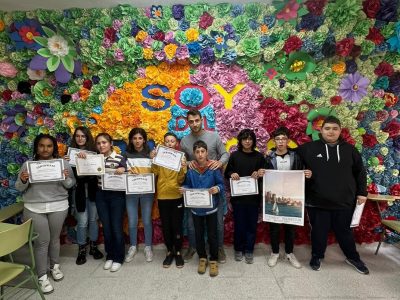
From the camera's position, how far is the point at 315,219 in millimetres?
2670

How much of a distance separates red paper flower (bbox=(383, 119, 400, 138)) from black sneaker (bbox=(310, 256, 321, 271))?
151cm

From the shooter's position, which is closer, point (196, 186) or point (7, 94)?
point (196, 186)

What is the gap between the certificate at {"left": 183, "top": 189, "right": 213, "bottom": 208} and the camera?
2510mm

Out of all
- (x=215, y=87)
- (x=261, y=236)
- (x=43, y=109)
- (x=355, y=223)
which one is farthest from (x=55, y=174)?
(x=355, y=223)

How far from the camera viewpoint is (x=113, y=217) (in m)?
2.71

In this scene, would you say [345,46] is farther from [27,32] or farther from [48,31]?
[27,32]

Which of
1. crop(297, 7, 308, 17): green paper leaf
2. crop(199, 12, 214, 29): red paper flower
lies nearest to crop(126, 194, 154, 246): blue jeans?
crop(199, 12, 214, 29): red paper flower

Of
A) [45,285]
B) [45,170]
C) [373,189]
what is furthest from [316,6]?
[45,285]

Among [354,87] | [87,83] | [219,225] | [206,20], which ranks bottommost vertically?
[219,225]

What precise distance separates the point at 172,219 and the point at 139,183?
1.55ft

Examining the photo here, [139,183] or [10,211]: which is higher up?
[139,183]

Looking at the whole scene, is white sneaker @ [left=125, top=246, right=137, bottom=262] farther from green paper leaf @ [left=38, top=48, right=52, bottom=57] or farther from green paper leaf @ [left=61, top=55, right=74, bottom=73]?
green paper leaf @ [left=38, top=48, right=52, bottom=57]

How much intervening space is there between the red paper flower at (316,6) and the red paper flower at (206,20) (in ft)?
3.09

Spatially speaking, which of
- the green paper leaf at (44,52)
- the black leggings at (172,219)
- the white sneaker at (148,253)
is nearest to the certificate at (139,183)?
the black leggings at (172,219)
